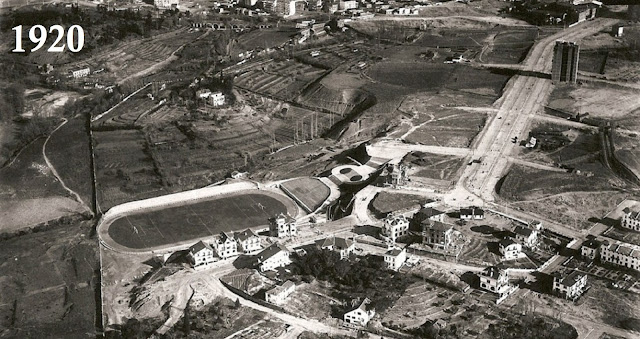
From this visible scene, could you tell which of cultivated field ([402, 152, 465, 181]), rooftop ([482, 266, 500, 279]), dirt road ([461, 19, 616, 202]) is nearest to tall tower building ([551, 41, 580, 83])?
dirt road ([461, 19, 616, 202])

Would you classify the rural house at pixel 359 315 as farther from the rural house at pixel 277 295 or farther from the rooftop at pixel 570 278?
the rooftop at pixel 570 278

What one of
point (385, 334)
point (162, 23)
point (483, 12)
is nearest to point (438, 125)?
point (385, 334)

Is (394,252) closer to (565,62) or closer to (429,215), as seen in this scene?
(429,215)

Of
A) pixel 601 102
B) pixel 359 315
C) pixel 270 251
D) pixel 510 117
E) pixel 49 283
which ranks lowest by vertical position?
pixel 49 283

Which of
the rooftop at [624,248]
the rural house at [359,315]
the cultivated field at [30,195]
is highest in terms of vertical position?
the rooftop at [624,248]

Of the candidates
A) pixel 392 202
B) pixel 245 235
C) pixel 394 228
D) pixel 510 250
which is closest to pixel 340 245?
pixel 394 228

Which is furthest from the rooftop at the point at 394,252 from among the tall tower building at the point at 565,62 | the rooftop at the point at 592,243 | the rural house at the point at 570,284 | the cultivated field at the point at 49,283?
the tall tower building at the point at 565,62
